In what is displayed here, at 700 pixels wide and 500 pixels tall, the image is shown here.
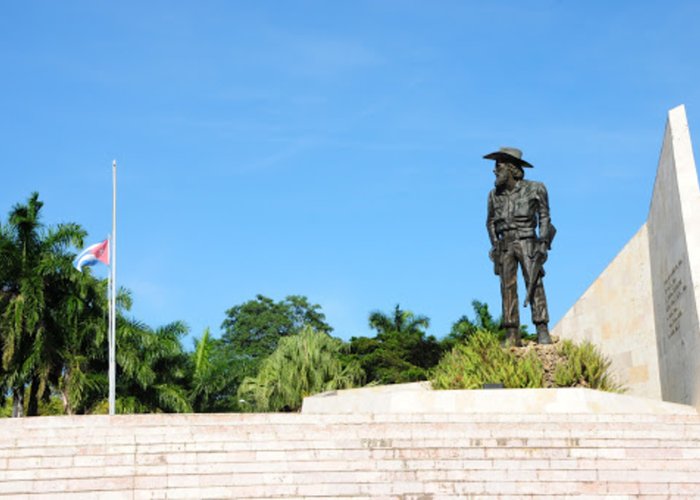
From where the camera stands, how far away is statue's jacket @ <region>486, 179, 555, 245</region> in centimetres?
1714

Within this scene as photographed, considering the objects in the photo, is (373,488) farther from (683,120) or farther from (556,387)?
(683,120)

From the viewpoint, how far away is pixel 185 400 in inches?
1161

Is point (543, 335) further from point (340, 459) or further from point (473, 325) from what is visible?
point (473, 325)

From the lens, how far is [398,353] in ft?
125

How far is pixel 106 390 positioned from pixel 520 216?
46.5ft

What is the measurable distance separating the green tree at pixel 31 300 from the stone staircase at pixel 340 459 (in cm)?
1404

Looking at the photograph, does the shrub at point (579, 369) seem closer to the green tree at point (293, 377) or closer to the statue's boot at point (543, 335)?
the statue's boot at point (543, 335)

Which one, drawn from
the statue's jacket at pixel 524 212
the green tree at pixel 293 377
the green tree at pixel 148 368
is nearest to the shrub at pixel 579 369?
the statue's jacket at pixel 524 212

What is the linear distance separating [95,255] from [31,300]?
5.80 meters

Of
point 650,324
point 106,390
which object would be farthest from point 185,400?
point 650,324

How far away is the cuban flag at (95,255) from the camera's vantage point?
21359 millimetres

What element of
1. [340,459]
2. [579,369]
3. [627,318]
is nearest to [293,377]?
[627,318]

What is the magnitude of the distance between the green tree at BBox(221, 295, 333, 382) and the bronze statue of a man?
34890 millimetres

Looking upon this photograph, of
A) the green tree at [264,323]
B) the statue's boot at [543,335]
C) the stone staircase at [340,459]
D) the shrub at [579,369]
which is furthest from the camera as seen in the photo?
the green tree at [264,323]
